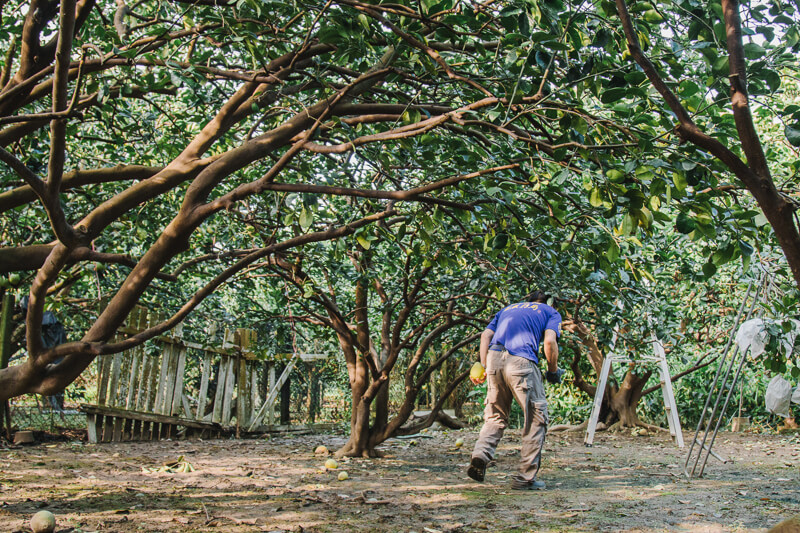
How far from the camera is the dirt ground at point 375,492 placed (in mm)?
3826

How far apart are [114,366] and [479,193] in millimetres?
6363

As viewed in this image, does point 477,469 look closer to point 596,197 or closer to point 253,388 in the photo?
point 596,197

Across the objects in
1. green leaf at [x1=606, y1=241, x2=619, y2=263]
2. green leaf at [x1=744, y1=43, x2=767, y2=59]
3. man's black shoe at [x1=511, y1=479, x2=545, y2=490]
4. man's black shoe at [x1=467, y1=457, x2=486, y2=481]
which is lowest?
man's black shoe at [x1=511, y1=479, x2=545, y2=490]

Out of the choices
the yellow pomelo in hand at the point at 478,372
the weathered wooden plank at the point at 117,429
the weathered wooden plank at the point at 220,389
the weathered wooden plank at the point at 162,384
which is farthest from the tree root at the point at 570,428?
the weathered wooden plank at the point at 117,429

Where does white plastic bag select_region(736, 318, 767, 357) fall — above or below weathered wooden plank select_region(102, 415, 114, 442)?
above

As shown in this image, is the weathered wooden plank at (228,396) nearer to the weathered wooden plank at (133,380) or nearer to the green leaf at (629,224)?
the weathered wooden plank at (133,380)

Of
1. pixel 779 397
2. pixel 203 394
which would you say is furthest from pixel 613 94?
pixel 203 394

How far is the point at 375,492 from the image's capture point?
16.3 feet

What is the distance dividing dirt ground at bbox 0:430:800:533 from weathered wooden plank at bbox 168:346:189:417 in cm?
112

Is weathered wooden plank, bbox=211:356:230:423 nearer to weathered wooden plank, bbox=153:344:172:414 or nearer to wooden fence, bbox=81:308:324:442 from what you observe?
wooden fence, bbox=81:308:324:442

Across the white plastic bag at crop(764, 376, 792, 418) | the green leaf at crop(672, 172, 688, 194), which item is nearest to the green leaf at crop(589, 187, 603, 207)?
the green leaf at crop(672, 172, 688, 194)

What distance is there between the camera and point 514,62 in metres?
2.82

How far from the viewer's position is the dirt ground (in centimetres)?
383

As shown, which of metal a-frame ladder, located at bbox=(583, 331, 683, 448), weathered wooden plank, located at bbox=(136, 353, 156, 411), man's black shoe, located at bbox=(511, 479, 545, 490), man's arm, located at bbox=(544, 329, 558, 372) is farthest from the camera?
metal a-frame ladder, located at bbox=(583, 331, 683, 448)
